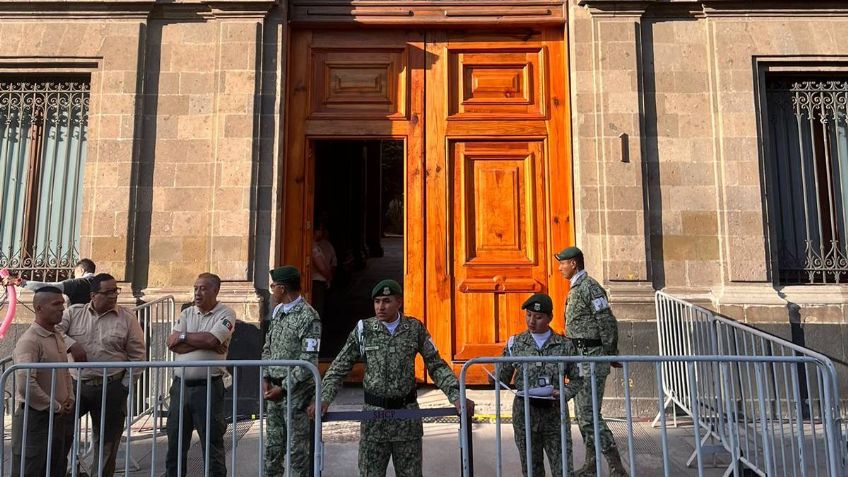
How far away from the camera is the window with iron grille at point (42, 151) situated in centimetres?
744

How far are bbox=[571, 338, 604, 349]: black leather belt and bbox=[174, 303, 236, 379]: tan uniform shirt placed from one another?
9.52 feet

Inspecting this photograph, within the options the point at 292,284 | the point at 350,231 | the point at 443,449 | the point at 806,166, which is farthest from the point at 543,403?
the point at 350,231

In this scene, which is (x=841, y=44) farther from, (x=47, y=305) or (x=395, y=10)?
(x=47, y=305)

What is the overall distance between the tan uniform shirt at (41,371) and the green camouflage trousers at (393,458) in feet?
7.31

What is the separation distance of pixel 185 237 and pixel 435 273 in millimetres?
3005

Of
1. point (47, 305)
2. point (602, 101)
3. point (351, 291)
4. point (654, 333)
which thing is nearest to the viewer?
point (47, 305)

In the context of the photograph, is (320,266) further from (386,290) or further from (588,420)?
(588,420)

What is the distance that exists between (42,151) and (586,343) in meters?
6.93

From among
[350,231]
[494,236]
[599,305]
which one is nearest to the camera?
[599,305]

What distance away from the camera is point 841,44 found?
7328 millimetres

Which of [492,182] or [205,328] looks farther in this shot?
[492,182]

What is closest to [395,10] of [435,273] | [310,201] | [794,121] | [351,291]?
[310,201]

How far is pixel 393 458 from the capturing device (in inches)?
160

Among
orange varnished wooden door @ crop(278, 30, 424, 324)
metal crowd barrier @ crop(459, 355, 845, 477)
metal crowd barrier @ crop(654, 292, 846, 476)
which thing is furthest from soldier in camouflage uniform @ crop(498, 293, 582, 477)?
orange varnished wooden door @ crop(278, 30, 424, 324)
